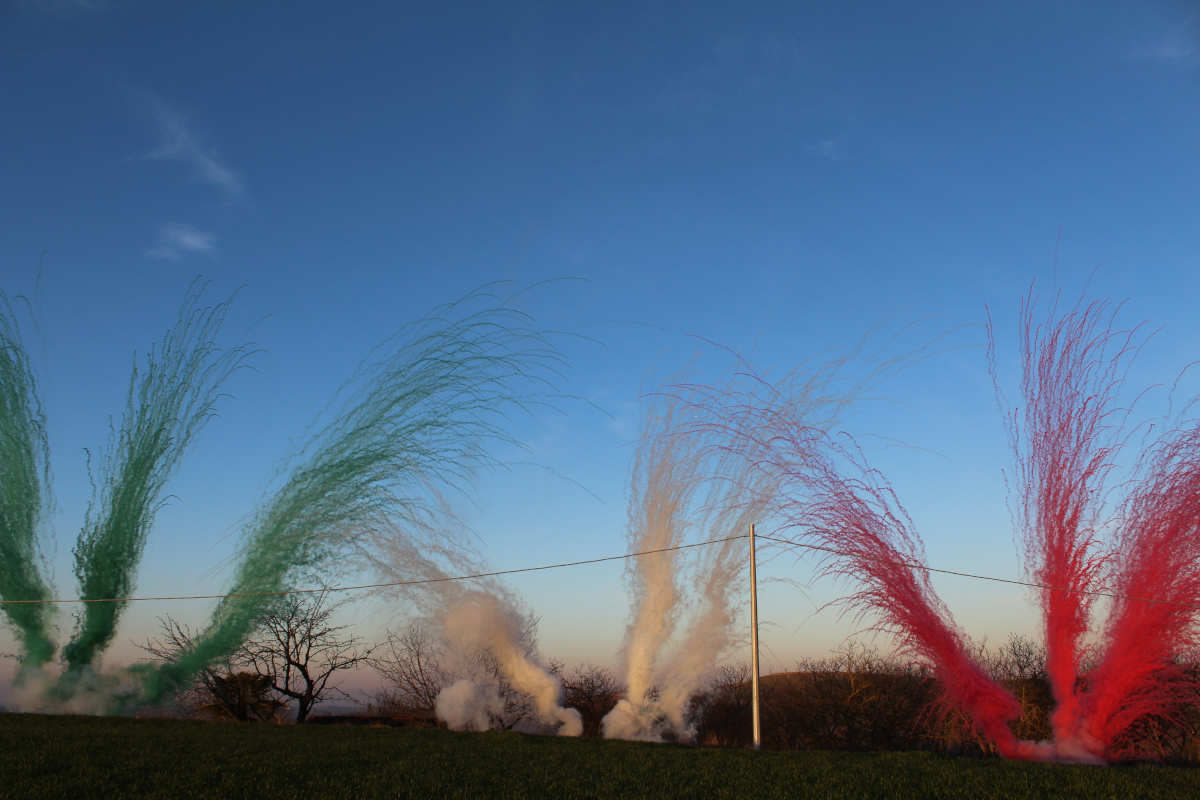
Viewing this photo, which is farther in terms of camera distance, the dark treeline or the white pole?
the dark treeline

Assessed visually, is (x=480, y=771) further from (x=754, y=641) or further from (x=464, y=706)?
(x=464, y=706)

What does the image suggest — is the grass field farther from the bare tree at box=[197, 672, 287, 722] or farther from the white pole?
the bare tree at box=[197, 672, 287, 722]

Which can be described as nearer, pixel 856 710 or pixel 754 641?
pixel 754 641

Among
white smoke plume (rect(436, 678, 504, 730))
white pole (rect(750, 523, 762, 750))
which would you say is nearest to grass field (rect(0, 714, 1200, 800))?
white pole (rect(750, 523, 762, 750))

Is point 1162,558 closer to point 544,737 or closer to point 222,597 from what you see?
point 544,737

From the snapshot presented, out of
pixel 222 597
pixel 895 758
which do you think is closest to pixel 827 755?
pixel 895 758

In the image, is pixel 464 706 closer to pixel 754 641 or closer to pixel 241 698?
pixel 241 698

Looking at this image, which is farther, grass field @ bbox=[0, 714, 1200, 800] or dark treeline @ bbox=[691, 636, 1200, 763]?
dark treeline @ bbox=[691, 636, 1200, 763]

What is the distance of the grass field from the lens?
59.0ft

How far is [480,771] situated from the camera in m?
21.0

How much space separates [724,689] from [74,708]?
115 feet

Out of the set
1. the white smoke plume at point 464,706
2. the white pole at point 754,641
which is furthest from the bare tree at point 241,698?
the white pole at point 754,641

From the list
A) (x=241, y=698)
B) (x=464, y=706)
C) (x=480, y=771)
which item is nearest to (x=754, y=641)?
(x=480, y=771)

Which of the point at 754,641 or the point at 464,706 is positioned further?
the point at 464,706
